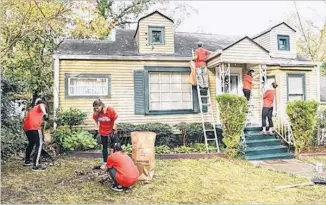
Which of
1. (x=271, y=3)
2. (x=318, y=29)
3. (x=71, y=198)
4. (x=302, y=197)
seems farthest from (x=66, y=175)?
(x=318, y=29)

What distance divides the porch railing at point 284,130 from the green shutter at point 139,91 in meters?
4.90

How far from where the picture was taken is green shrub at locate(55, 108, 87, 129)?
9681 mm

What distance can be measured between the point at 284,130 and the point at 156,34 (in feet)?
19.9

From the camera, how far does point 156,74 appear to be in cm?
1123

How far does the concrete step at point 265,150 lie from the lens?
30.1ft

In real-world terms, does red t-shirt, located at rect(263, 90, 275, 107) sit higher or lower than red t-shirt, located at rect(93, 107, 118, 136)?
higher

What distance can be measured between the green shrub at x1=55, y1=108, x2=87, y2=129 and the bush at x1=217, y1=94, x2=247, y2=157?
4748mm

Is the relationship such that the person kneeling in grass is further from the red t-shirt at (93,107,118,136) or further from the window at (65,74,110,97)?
the window at (65,74,110,97)

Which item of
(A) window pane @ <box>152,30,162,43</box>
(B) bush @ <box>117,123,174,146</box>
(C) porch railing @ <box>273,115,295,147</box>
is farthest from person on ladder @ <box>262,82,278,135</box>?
(A) window pane @ <box>152,30,162,43</box>

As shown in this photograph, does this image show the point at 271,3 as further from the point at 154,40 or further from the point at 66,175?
the point at 66,175

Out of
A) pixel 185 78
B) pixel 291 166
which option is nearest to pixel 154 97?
pixel 185 78

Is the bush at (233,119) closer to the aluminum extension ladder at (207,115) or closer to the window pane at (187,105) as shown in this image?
the aluminum extension ladder at (207,115)

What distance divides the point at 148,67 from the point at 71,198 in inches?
268

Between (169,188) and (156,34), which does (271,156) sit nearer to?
(169,188)
